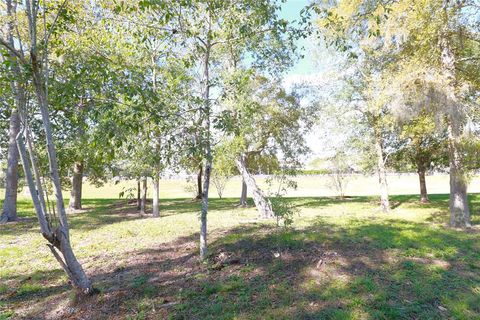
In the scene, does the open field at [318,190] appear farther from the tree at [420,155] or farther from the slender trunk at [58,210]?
the slender trunk at [58,210]

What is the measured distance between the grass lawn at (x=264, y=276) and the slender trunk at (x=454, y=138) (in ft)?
2.48

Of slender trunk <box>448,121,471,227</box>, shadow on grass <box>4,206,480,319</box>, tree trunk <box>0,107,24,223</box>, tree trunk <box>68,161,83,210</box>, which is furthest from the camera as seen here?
tree trunk <box>68,161,83,210</box>

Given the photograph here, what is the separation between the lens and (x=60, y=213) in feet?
15.3

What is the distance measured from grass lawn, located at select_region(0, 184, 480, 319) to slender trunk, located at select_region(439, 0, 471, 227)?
76 cm

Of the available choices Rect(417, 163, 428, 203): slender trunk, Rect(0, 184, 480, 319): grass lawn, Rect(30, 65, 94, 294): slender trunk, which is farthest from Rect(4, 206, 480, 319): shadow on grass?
Rect(417, 163, 428, 203): slender trunk

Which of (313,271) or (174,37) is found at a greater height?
(174,37)

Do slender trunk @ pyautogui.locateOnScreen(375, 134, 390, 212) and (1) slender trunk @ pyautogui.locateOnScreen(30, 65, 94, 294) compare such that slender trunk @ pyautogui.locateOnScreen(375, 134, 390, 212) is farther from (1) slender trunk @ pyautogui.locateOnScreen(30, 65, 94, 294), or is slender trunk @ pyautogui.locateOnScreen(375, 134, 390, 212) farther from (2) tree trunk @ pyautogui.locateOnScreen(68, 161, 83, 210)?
(2) tree trunk @ pyautogui.locateOnScreen(68, 161, 83, 210)

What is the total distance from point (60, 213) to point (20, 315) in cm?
163

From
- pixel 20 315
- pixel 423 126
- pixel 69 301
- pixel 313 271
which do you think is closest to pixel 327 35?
pixel 313 271

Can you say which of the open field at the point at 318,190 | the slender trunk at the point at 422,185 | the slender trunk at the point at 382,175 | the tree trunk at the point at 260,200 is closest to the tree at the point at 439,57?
the slender trunk at the point at 382,175

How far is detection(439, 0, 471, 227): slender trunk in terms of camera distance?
897 cm

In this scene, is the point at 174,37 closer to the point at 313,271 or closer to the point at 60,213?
the point at 60,213

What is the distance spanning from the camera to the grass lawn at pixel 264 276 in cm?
454

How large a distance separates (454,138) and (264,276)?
7.96m
